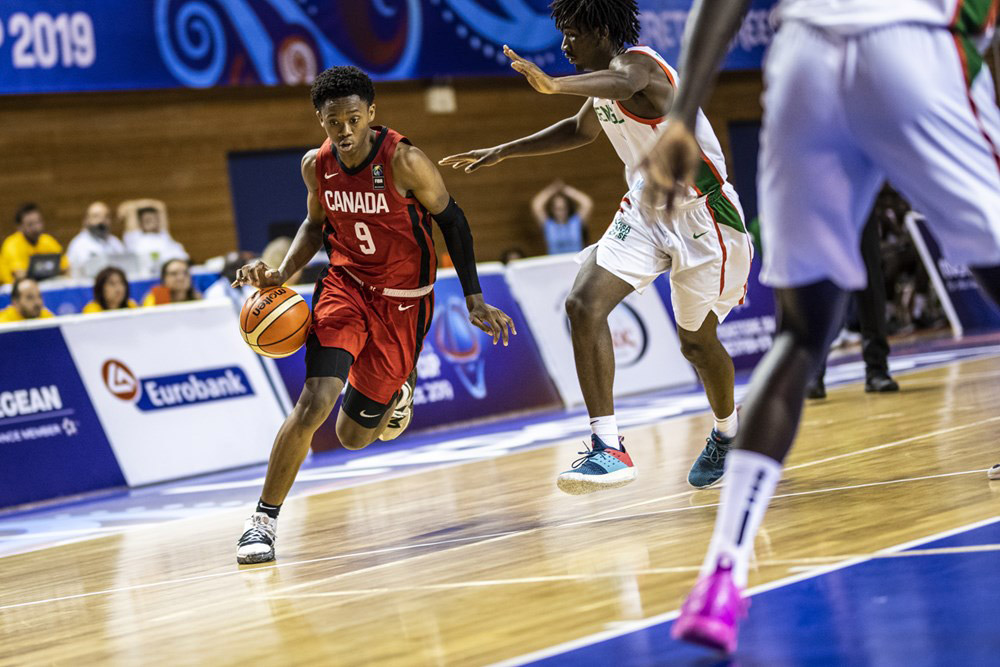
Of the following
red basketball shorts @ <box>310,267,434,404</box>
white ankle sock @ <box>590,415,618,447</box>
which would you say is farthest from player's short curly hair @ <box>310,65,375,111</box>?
white ankle sock @ <box>590,415,618,447</box>

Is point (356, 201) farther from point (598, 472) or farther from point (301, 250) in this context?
point (598, 472)

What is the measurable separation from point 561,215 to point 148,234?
15.9 feet

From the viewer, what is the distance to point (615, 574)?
3.67 m

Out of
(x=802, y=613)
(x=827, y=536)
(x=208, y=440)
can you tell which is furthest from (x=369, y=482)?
(x=802, y=613)

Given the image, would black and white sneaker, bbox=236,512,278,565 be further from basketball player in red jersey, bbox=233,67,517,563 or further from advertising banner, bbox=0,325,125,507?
advertising banner, bbox=0,325,125,507

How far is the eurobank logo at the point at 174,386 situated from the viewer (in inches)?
329

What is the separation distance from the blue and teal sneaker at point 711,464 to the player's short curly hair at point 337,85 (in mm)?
1953

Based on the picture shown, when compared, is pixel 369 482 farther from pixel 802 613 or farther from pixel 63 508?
pixel 802 613

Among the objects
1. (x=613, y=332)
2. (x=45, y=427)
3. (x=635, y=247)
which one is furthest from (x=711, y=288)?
(x=613, y=332)

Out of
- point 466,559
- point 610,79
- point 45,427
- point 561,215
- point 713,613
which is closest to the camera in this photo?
point 713,613

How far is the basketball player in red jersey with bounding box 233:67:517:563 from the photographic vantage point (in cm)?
495

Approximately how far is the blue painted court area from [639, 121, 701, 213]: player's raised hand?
2.99ft

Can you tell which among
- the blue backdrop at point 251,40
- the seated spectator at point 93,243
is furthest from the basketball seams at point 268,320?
the blue backdrop at point 251,40

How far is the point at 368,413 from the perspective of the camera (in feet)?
18.3
